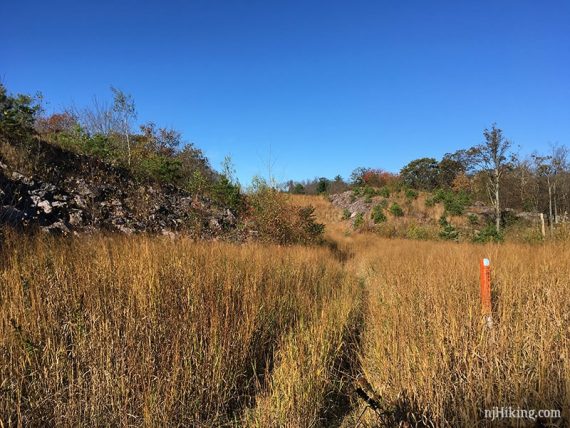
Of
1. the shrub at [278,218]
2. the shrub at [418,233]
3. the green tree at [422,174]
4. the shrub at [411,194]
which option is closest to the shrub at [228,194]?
the shrub at [278,218]

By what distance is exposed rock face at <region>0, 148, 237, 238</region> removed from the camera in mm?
A: 8062

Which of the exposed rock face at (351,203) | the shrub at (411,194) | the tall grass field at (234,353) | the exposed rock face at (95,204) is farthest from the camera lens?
the exposed rock face at (351,203)

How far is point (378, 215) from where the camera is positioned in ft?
85.6

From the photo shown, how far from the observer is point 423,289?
541 cm

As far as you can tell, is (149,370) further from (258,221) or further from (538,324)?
(258,221)

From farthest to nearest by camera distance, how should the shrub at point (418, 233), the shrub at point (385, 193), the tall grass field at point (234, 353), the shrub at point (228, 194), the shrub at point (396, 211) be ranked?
1. the shrub at point (385, 193)
2. the shrub at point (396, 211)
3. the shrub at point (418, 233)
4. the shrub at point (228, 194)
5. the tall grass field at point (234, 353)

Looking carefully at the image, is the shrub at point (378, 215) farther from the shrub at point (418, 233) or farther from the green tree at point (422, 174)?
the green tree at point (422, 174)

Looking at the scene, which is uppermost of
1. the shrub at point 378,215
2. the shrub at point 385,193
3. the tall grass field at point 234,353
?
the shrub at point 385,193

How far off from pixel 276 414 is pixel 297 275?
4.07 meters

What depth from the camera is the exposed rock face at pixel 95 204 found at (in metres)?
8.06

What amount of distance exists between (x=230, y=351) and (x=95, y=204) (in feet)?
27.6

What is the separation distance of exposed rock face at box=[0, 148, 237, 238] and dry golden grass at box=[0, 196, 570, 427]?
12.2 ft

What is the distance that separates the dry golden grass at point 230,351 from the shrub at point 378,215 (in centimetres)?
2088

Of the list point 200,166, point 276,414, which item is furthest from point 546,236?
point 200,166
